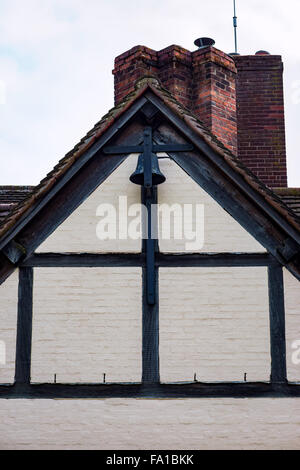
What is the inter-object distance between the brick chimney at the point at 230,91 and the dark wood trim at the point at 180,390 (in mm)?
4134

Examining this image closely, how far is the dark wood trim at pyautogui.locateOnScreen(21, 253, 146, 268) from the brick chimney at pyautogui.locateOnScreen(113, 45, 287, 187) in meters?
3.27

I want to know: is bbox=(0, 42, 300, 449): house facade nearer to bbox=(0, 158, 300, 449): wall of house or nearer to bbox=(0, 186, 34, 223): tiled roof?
bbox=(0, 158, 300, 449): wall of house

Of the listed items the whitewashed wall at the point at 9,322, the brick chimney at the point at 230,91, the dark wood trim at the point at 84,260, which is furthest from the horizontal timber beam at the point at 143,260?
the brick chimney at the point at 230,91

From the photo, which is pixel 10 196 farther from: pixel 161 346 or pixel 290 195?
pixel 290 195

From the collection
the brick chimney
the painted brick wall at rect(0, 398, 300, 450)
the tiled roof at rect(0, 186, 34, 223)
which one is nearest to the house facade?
the painted brick wall at rect(0, 398, 300, 450)

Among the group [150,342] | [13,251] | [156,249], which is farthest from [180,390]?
[13,251]

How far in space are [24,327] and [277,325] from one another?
8.67 feet

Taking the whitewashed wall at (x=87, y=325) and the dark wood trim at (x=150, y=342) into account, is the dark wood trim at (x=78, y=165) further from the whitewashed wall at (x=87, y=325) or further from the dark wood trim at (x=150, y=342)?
the dark wood trim at (x=150, y=342)

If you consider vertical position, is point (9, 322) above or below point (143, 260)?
below

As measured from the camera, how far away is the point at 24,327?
5453 millimetres

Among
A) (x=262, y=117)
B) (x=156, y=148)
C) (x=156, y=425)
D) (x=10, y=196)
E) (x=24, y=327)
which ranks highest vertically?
(x=262, y=117)

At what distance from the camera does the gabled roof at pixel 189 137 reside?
5359 mm

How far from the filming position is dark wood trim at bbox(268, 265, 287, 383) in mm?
5336
